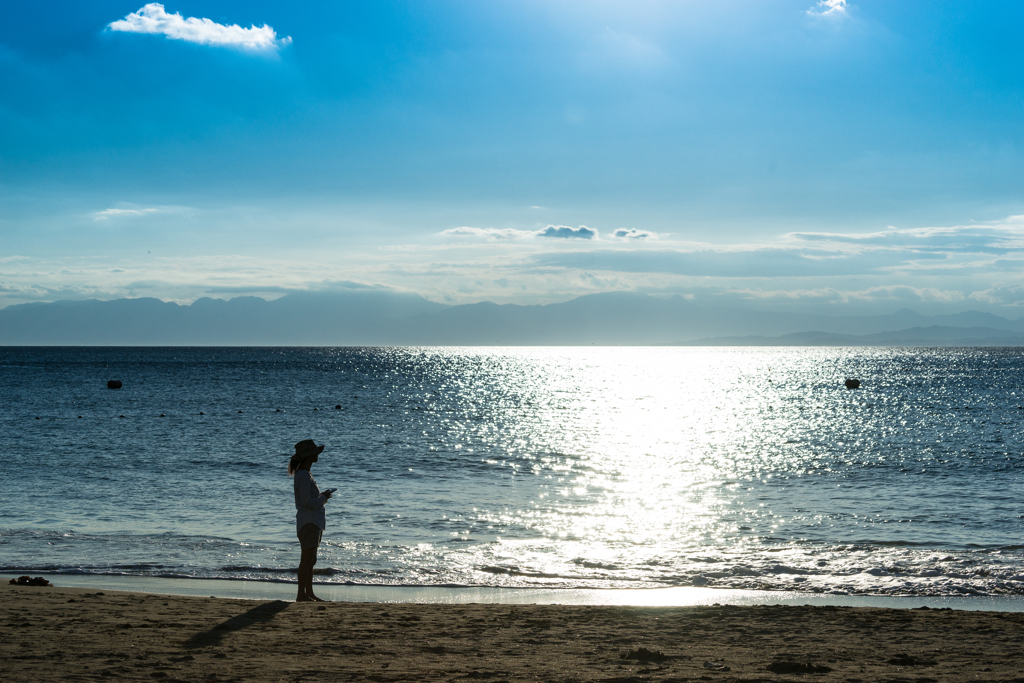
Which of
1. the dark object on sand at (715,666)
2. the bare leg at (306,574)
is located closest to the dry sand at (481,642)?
the dark object on sand at (715,666)

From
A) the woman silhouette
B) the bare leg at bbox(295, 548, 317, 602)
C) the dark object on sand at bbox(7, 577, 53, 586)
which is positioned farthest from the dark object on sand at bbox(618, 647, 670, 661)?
the dark object on sand at bbox(7, 577, 53, 586)

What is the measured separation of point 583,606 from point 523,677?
150 inches

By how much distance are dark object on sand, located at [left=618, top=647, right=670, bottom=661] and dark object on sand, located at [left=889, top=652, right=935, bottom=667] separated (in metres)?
2.63

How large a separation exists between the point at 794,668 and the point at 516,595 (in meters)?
5.90

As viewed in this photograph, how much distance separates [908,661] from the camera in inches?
351

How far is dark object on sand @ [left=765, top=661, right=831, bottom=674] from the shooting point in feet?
27.7

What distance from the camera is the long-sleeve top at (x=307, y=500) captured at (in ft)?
39.5

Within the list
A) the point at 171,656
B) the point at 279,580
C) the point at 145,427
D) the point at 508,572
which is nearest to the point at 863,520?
the point at 508,572

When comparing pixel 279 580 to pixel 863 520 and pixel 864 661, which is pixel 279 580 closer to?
pixel 864 661

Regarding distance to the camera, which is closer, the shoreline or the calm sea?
the shoreline

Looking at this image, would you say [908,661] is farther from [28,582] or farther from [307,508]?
[28,582]

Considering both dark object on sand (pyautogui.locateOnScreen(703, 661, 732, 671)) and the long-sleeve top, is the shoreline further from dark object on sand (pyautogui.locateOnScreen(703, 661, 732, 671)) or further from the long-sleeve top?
dark object on sand (pyautogui.locateOnScreen(703, 661, 732, 671))

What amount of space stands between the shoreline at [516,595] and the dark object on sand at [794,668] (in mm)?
3854

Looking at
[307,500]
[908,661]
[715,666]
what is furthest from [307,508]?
[908,661]
